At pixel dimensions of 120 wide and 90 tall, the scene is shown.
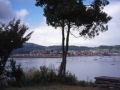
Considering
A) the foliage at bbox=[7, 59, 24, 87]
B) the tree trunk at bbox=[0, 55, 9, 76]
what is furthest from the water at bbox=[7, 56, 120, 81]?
the tree trunk at bbox=[0, 55, 9, 76]

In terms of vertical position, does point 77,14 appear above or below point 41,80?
above

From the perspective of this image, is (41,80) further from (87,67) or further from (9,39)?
(87,67)

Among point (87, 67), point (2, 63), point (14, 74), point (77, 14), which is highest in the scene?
point (77, 14)

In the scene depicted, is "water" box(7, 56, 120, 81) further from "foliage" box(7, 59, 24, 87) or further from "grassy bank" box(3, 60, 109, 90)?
"foliage" box(7, 59, 24, 87)

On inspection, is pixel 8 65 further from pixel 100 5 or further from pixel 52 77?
pixel 100 5

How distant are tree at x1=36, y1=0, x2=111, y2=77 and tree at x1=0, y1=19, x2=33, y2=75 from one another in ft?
6.97

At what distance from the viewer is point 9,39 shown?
908 cm

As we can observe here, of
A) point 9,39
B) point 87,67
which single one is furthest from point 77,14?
point 87,67

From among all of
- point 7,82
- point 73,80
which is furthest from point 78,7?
point 7,82

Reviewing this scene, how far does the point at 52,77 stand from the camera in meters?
10.9

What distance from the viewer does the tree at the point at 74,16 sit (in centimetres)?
1046

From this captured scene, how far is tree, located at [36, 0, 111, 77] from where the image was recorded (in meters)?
10.5

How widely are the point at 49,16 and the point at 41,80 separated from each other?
3.15 meters

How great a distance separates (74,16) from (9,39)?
11.3 ft
